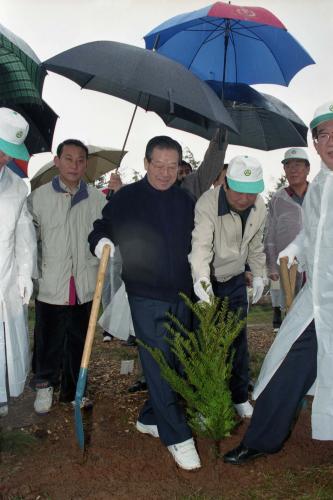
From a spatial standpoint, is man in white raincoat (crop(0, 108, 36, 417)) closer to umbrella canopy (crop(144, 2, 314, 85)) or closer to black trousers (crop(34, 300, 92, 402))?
black trousers (crop(34, 300, 92, 402))

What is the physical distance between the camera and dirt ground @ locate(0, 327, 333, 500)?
110 inches

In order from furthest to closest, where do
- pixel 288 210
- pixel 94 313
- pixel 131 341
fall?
1. pixel 131 341
2. pixel 288 210
3. pixel 94 313

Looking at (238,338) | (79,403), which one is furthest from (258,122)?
(79,403)

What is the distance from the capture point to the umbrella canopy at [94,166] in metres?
7.75

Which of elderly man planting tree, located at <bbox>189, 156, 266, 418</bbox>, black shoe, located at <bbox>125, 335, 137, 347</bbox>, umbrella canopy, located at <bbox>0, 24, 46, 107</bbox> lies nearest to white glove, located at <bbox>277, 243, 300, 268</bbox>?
elderly man planting tree, located at <bbox>189, 156, 266, 418</bbox>

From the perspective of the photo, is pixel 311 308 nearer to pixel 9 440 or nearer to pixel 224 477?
pixel 224 477

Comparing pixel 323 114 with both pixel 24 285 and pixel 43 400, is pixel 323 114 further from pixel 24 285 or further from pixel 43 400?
pixel 43 400

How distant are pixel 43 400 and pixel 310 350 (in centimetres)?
214

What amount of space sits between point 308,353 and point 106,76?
2.06 meters

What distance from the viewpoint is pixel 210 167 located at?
399 cm

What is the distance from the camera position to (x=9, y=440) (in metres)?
3.38

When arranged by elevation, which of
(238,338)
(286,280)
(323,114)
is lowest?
(238,338)

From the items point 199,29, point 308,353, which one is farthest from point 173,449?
point 199,29

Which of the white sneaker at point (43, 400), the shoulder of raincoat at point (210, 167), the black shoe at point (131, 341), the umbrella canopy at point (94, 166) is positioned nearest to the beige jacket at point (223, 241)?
the shoulder of raincoat at point (210, 167)
